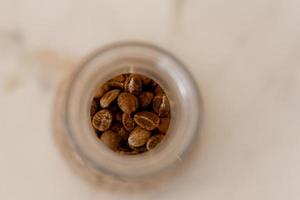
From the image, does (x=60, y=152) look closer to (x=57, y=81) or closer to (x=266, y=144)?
(x=57, y=81)

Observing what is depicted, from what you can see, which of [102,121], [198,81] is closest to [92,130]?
[102,121]

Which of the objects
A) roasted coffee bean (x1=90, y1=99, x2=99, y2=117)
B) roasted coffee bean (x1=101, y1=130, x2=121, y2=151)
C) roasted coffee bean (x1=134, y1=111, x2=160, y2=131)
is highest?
roasted coffee bean (x1=134, y1=111, x2=160, y2=131)

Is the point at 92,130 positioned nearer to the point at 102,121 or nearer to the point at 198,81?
the point at 102,121

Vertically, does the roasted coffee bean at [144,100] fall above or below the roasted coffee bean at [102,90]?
above

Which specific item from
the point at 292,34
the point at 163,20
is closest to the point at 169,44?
the point at 163,20

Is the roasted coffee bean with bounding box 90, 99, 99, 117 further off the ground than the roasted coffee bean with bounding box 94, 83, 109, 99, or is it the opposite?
the roasted coffee bean with bounding box 94, 83, 109, 99
